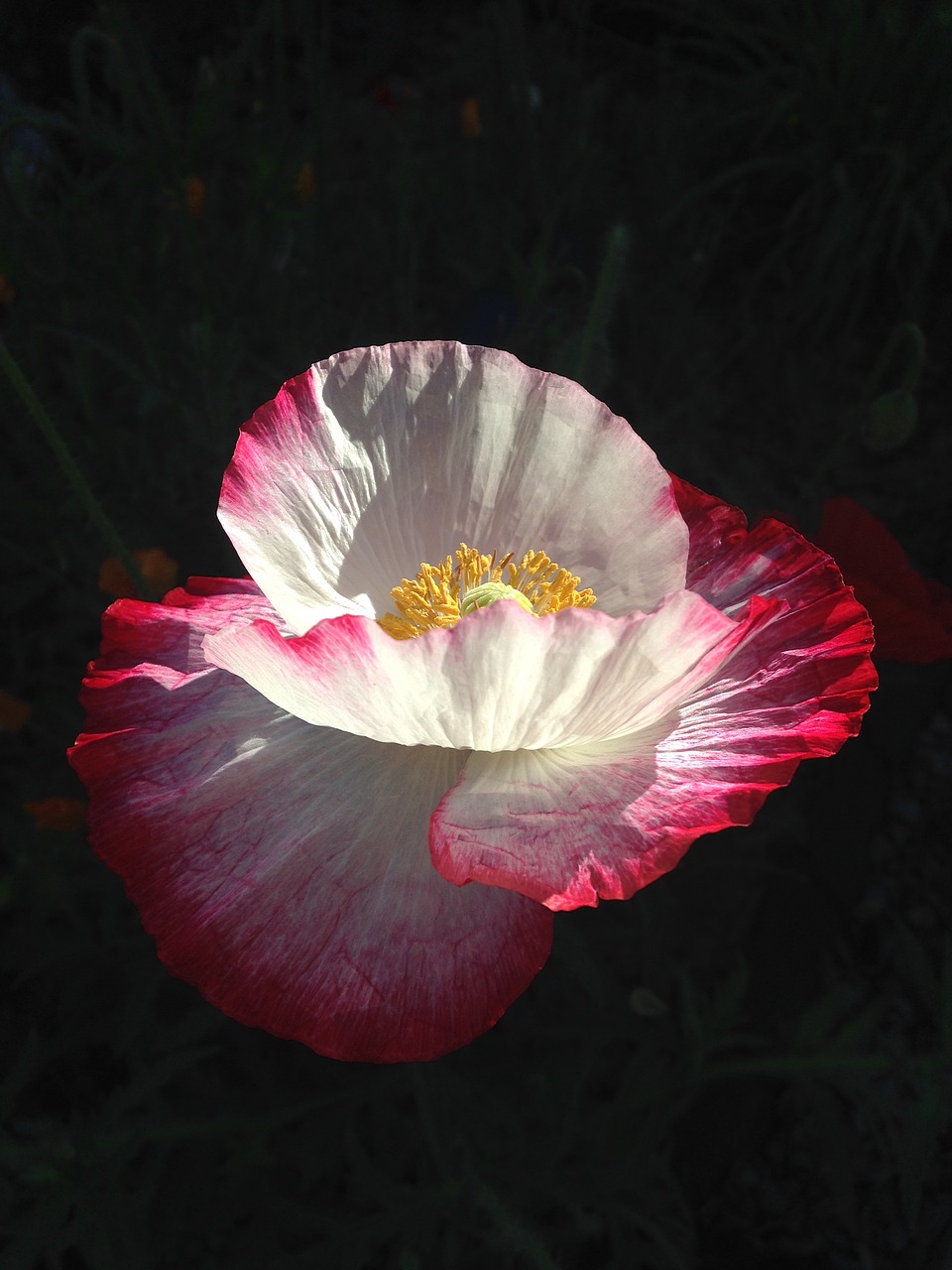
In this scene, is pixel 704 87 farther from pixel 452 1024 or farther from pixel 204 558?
pixel 452 1024

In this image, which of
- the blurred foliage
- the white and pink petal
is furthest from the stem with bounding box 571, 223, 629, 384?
the white and pink petal

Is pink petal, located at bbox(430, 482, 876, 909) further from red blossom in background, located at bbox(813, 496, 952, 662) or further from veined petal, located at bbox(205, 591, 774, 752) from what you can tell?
red blossom in background, located at bbox(813, 496, 952, 662)

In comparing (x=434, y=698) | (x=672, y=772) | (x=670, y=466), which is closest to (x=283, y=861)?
(x=434, y=698)

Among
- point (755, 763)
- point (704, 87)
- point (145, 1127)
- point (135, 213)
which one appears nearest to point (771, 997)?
point (145, 1127)

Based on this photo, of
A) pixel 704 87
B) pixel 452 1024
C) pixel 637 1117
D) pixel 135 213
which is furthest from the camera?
pixel 704 87

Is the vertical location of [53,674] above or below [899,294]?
below

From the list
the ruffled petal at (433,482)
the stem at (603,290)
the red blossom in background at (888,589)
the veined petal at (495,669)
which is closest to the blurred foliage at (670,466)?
the stem at (603,290)

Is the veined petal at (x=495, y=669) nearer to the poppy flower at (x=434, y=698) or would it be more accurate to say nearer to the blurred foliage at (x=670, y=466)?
the poppy flower at (x=434, y=698)
